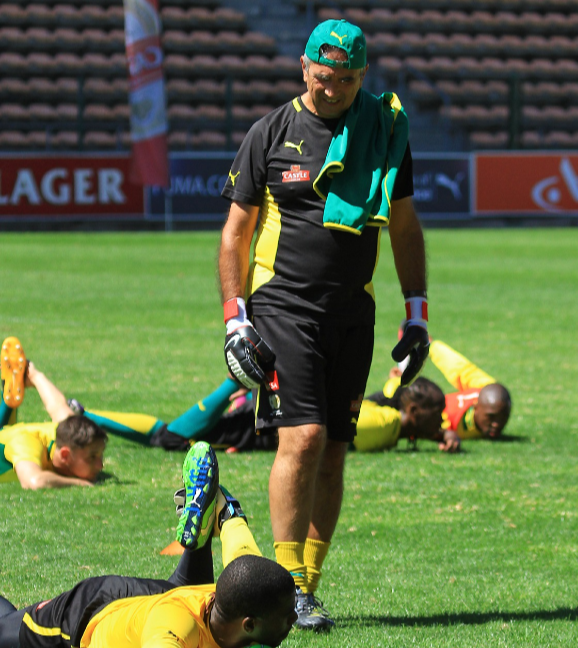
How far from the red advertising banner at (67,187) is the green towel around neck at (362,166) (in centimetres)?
1916

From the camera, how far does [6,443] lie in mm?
5957

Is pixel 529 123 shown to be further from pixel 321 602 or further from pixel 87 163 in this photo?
pixel 321 602

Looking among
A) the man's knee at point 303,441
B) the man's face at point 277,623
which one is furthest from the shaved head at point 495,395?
the man's face at point 277,623

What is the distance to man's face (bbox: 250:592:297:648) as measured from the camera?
2863mm

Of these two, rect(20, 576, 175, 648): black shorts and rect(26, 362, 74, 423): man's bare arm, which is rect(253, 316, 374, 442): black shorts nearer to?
rect(20, 576, 175, 648): black shorts

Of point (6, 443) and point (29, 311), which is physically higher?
point (6, 443)

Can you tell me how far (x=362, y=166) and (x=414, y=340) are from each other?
0.69 metres

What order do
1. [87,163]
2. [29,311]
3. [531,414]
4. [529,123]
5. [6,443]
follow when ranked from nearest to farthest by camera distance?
[6,443], [531,414], [29,311], [87,163], [529,123]

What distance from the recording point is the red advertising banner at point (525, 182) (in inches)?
1034

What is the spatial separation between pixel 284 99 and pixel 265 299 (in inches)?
994

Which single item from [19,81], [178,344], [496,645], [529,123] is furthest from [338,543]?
[529,123]

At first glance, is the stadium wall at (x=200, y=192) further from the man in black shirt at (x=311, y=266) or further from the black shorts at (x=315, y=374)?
the black shorts at (x=315, y=374)

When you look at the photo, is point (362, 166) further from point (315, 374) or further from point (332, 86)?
point (315, 374)

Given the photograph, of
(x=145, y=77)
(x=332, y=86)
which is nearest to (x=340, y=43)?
(x=332, y=86)
